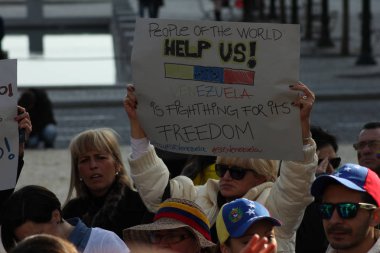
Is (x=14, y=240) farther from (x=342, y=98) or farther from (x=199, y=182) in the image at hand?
(x=342, y=98)

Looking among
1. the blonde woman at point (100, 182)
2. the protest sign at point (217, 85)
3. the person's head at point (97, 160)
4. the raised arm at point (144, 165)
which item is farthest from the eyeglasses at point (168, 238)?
the person's head at point (97, 160)

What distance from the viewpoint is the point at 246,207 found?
6.39 meters

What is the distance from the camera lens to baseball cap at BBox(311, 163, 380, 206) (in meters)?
6.57

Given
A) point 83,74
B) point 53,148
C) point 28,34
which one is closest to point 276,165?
point 53,148

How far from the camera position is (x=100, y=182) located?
8.35 m

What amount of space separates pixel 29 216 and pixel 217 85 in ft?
4.81

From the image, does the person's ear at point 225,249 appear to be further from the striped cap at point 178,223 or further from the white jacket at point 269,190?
the white jacket at point 269,190

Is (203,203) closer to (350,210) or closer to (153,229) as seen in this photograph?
(153,229)

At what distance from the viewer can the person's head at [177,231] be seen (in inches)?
267

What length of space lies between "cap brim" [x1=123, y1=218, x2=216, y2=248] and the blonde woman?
1.24 m

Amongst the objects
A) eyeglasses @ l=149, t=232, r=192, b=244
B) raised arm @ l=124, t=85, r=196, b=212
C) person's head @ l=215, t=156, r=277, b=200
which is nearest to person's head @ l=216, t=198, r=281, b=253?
eyeglasses @ l=149, t=232, r=192, b=244

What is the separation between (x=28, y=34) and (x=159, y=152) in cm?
2746

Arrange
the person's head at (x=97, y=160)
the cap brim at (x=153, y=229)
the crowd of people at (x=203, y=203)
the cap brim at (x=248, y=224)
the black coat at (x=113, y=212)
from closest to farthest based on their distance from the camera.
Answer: the cap brim at (x=248, y=224)
the crowd of people at (x=203, y=203)
the cap brim at (x=153, y=229)
the black coat at (x=113, y=212)
the person's head at (x=97, y=160)

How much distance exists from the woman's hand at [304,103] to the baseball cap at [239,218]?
1.07 metres
